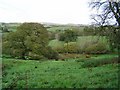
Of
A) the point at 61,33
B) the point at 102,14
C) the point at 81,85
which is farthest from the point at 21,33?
the point at 81,85

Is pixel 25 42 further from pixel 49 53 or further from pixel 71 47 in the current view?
pixel 71 47

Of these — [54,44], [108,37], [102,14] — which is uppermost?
[102,14]

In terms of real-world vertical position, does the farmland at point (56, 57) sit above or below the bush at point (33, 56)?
above

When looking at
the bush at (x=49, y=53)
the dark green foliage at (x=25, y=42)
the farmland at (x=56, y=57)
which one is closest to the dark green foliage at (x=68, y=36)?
the farmland at (x=56, y=57)

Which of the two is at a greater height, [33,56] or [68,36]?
[68,36]

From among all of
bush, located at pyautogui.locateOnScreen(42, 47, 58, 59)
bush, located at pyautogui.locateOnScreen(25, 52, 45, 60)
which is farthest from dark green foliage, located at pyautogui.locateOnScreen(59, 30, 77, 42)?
bush, located at pyautogui.locateOnScreen(25, 52, 45, 60)

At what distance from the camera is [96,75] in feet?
62.2

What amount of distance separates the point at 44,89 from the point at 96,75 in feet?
15.8

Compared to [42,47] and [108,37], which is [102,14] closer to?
[108,37]

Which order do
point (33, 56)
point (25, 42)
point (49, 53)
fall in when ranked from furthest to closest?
point (49, 53) → point (25, 42) → point (33, 56)

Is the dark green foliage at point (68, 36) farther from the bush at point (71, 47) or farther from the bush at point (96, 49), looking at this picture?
the bush at point (96, 49)

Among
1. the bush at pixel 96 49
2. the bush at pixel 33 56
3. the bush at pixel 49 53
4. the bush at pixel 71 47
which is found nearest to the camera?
the bush at pixel 33 56

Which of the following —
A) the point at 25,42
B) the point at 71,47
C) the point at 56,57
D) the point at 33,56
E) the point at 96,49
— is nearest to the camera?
the point at 33,56

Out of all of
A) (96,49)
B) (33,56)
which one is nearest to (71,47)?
(96,49)
